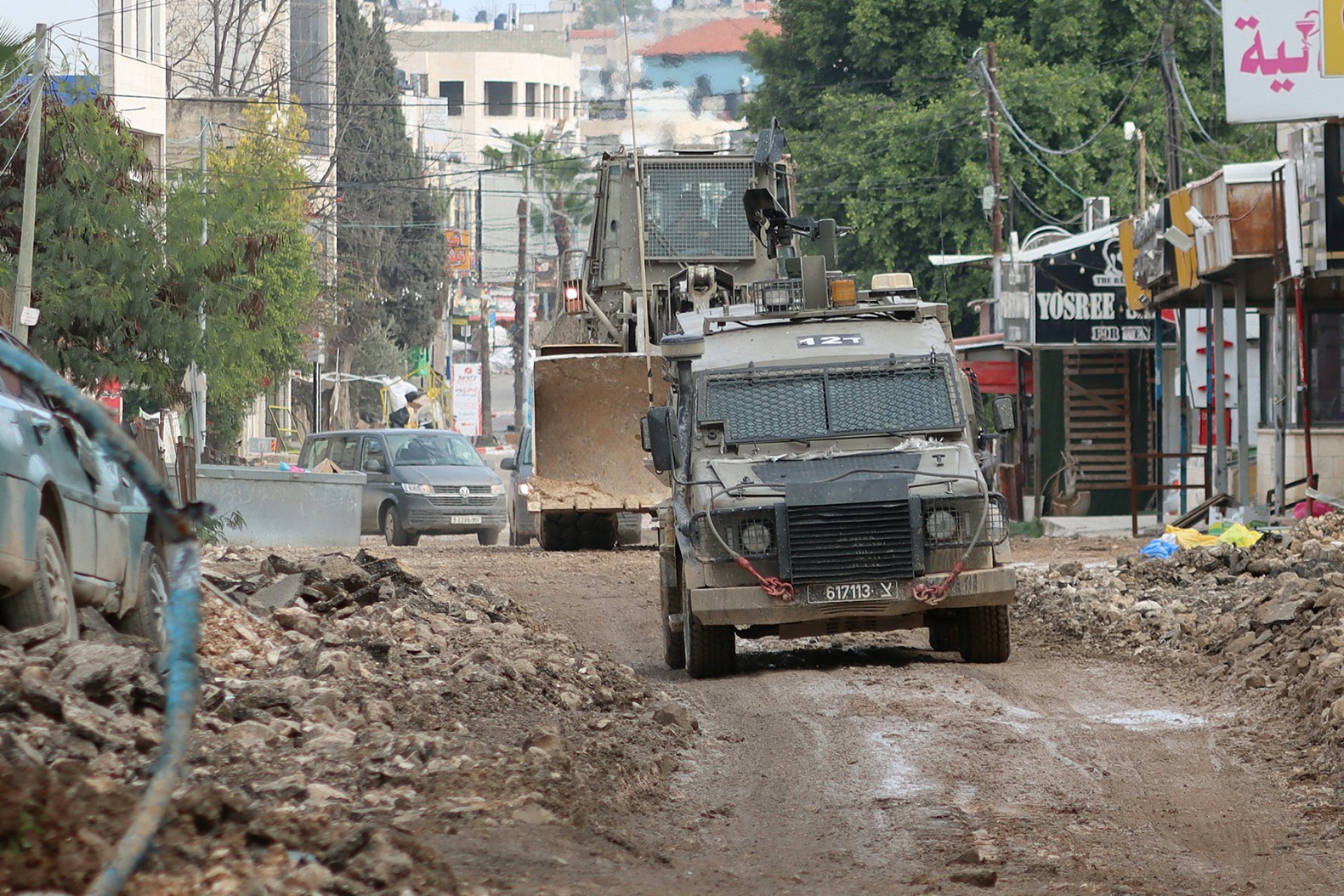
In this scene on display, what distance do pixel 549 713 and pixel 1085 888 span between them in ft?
12.7

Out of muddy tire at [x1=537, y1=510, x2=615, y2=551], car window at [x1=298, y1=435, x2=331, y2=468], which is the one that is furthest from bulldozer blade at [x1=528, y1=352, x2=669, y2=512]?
car window at [x1=298, y1=435, x2=331, y2=468]

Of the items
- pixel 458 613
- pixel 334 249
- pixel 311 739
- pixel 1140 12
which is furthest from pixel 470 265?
pixel 311 739

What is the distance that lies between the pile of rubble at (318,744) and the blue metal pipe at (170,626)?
32cm

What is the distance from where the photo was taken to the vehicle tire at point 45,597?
7770 millimetres

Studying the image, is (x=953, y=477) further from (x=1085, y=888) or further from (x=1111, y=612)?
(x=1085, y=888)

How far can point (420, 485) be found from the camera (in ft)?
88.5

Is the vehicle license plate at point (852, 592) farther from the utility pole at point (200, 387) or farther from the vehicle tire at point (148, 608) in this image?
the utility pole at point (200, 387)

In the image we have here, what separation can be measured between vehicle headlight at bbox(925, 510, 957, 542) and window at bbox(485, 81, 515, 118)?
388 ft

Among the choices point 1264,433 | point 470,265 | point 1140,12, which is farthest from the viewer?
point 470,265

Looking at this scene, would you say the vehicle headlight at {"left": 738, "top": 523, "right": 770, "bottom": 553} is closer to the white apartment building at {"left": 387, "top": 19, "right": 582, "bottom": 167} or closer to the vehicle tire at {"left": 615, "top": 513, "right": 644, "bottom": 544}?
the vehicle tire at {"left": 615, "top": 513, "right": 644, "bottom": 544}

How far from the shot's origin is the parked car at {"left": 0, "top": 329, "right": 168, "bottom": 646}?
750cm

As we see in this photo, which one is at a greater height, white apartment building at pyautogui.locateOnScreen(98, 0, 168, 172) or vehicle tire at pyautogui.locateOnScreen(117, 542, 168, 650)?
white apartment building at pyautogui.locateOnScreen(98, 0, 168, 172)

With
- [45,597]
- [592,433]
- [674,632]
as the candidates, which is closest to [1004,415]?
[674,632]

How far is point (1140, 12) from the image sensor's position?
4366cm
